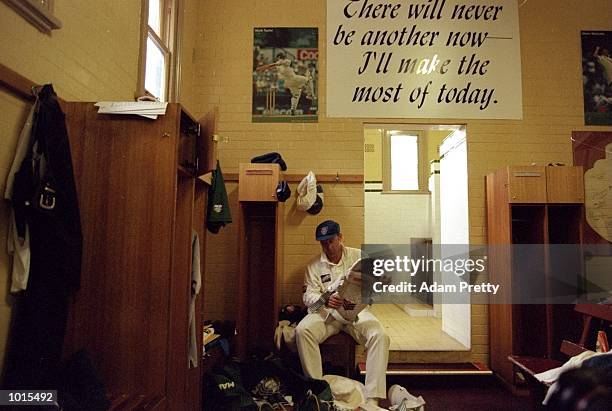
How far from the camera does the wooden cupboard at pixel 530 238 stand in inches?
124

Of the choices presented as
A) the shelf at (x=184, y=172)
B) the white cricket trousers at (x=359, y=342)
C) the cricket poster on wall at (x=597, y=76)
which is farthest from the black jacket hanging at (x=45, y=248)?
the cricket poster on wall at (x=597, y=76)

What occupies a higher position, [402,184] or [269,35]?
[269,35]

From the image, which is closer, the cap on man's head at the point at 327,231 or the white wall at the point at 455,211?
the cap on man's head at the point at 327,231

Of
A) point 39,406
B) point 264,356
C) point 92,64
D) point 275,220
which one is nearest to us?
point 39,406

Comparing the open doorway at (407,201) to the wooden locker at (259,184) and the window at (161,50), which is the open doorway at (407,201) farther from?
the window at (161,50)

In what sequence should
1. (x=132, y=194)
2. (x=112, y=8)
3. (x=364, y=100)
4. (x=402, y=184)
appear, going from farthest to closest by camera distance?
1. (x=402, y=184)
2. (x=364, y=100)
3. (x=112, y=8)
4. (x=132, y=194)

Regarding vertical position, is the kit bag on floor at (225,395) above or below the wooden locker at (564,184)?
below

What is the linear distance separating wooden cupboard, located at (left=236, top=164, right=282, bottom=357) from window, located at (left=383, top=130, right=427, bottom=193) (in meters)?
2.63

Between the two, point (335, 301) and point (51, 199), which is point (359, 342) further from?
point (51, 199)

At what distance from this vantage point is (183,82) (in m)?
3.62

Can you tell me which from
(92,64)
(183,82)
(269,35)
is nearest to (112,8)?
(92,64)

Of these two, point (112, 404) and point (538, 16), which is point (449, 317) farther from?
point (112, 404)

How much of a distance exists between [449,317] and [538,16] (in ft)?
10.5

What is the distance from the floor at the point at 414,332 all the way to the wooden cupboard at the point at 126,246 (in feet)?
8.01
